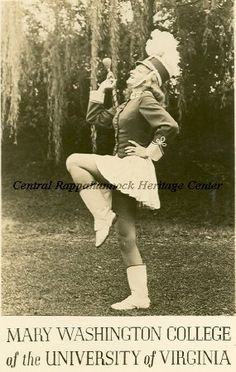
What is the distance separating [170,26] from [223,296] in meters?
1.56

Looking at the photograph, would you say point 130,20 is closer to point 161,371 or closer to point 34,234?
point 34,234

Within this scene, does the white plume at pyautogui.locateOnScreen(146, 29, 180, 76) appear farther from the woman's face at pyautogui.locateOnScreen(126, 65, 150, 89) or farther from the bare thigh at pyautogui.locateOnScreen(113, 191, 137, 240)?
the bare thigh at pyautogui.locateOnScreen(113, 191, 137, 240)

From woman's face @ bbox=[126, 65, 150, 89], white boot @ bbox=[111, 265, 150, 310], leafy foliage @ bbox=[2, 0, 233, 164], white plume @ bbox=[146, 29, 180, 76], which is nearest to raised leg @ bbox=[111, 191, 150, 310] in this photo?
white boot @ bbox=[111, 265, 150, 310]

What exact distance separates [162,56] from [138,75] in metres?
0.16

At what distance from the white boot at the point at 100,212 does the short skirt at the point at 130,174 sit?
105 millimetres

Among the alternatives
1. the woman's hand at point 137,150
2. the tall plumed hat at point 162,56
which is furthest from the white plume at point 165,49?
the woman's hand at point 137,150

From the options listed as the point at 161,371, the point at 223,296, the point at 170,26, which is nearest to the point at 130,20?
the point at 170,26

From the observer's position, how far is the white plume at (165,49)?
10.9 ft

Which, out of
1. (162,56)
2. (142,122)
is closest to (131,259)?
(142,122)

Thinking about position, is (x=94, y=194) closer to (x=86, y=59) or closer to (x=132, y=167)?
(x=132, y=167)

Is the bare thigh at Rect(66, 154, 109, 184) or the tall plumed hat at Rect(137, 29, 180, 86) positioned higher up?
the tall plumed hat at Rect(137, 29, 180, 86)

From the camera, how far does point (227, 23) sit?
363cm

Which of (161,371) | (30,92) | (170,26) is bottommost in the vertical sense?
(161,371)

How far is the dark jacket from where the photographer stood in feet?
10.6
